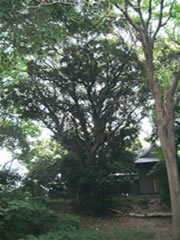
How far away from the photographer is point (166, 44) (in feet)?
43.9

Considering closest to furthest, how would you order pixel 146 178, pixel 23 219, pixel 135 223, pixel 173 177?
pixel 23 219
pixel 173 177
pixel 135 223
pixel 146 178

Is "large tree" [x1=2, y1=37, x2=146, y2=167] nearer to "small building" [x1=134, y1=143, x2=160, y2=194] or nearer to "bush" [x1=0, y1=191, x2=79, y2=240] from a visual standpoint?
"small building" [x1=134, y1=143, x2=160, y2=194]

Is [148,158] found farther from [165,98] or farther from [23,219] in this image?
[23,219]

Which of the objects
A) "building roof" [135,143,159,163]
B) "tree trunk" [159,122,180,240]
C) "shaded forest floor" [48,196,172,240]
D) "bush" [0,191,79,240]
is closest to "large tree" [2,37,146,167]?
"shaded forest floor" [48,196,172,240]

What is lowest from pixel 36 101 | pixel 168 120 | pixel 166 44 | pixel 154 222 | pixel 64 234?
pixel 154 222

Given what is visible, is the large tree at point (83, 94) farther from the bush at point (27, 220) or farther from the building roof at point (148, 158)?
the bush at point (27, 220)

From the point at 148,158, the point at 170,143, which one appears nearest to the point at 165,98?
the point at 170,143

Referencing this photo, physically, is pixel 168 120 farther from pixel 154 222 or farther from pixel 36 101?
pixel 36 101

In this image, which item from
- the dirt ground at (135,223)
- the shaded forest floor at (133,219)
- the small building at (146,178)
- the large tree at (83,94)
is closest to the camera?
the dirt ground at (135,223)

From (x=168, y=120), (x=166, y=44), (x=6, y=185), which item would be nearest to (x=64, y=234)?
(x=6, y=185)

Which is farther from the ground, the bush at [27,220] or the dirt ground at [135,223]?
the bush at [27,220]

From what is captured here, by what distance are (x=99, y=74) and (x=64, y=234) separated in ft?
34.4

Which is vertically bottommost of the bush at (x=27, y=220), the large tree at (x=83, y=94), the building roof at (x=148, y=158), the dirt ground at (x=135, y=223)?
the dirt ground at (x=135, y=223)

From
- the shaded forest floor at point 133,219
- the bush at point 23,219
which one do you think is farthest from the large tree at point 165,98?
the bush at point 23,219
